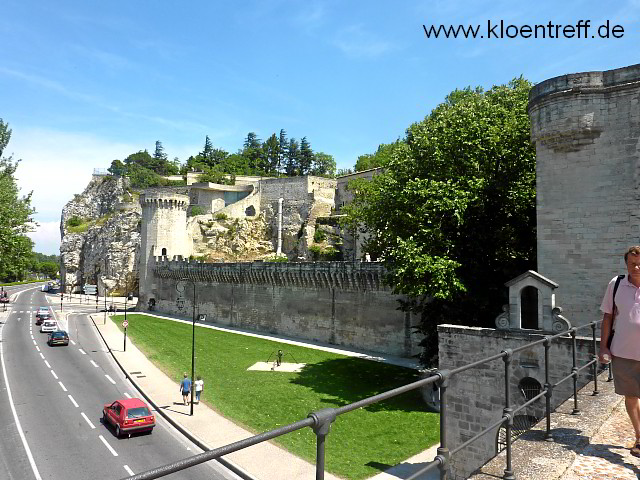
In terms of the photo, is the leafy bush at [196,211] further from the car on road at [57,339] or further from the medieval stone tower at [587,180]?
the medieval stone tower at [587,180]

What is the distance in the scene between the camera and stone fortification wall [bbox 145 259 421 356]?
30.2 meters

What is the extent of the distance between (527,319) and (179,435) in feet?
43.0

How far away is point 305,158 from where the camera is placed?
109688 mm

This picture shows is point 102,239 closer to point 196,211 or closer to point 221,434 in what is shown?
point 196,211

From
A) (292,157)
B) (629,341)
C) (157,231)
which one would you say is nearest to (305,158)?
(292,157)

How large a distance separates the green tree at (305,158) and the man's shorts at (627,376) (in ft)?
348

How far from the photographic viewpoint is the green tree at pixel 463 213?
62.1 ft

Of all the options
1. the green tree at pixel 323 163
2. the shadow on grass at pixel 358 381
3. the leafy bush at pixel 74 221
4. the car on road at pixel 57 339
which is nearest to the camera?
the shadow on grass at pixel 358 381

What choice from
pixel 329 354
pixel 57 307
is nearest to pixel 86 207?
pixel 57 307

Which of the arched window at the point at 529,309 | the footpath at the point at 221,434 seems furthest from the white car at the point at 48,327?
the arched window at the point at 529,309

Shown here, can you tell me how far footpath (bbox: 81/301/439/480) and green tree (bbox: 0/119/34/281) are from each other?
12076 millimetres

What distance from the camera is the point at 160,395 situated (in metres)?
21.3

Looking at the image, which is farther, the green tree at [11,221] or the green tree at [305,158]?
the green tree at [305,158]

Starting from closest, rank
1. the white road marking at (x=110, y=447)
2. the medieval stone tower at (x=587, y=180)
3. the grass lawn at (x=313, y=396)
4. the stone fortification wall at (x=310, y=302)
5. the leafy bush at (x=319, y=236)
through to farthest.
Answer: the grass lawn at (x=313, y=396) → the white road marking at (x=110, y=447) → the medieval stone tower at (x=587, y=180) → the stone fortification wall at (x=310, y=302) → the leafy bush at (x=319, y=236)
